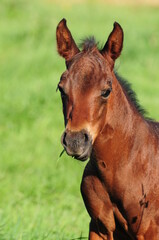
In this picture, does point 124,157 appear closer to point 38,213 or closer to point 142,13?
point 38,213

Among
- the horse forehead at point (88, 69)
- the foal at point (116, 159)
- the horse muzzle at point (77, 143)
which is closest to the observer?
the horse muzzle at point (77, 143)

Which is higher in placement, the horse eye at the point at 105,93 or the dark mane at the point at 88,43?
the dark mane at the point at 88,43

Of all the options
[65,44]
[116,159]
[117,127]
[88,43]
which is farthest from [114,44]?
[116,159]

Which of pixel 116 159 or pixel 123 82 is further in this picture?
pixel 123 82

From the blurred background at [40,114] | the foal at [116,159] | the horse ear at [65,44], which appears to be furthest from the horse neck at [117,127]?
the blurred background at [40,114]

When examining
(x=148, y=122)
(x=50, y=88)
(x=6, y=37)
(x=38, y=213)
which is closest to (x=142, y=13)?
(x=6, y=37)

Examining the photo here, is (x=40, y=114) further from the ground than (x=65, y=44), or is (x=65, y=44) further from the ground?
(x=65, y=44)

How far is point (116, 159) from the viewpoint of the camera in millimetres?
5195

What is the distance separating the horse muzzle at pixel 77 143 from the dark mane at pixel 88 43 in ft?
2.35

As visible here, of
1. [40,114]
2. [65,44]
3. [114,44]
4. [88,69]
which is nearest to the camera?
[88,69]

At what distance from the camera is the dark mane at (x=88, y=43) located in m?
5.05

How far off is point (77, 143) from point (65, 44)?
0.94m

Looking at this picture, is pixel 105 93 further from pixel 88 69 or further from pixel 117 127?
pixel 117 127

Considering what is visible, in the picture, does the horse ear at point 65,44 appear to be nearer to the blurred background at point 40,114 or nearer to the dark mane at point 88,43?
the dark mane at point 88,43
